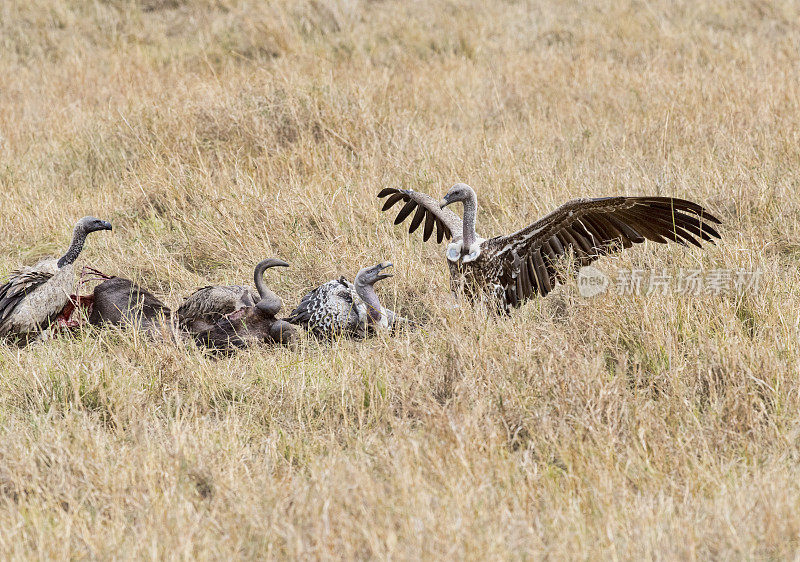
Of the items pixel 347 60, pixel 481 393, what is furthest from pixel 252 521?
pixel 347 60

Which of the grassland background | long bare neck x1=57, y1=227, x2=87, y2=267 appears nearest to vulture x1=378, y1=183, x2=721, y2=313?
the grassland background

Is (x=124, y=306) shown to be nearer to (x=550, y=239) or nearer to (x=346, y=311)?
(x=346, y=311)

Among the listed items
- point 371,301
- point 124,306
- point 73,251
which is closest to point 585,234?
point 371,301

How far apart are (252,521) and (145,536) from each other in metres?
0.36

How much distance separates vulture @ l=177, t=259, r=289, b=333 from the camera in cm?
502

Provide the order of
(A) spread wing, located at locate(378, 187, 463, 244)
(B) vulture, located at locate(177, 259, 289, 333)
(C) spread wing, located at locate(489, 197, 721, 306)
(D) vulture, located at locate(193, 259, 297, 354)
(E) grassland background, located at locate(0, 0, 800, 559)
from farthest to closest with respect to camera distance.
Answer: (A) spread wing, located at locate(378, 187, 463, 244) < (B) vulture, located at locate(177, 259, 289, 333) < (D) vulture, located at locate(193, 259, 297, 354) < (C) spread wing, located at locate(489, 197, 721, 306) < (E) grassland background, located at locate(0, 0, 800, 559)

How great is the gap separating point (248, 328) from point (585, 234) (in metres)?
2.00

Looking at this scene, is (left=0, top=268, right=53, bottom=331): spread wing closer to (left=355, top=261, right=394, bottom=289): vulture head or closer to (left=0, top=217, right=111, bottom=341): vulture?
(left=0, top=217, right=111, bottom=341): vulture

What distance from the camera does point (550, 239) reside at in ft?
15.3

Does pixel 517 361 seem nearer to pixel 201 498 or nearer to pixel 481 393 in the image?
pixel 481 393

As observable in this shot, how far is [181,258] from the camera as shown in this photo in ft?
20.3

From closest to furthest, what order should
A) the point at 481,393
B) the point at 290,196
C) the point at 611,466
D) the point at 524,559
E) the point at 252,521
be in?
the point at 524,559, the point at 252,521, the point at 611,466, the point at 481,393, the point at 290,196

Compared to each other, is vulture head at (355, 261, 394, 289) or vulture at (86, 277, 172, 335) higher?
vulture head at (355, 261, 394, 289)

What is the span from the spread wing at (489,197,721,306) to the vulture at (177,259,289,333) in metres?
1.41
